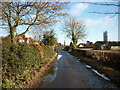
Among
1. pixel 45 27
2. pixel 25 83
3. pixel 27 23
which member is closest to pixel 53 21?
pixel 45 27

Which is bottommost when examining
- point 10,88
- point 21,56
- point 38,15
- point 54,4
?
point 10,88

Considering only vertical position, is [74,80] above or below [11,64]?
below

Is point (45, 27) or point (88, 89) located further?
point (45, 27)

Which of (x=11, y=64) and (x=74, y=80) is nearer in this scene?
(x=11, y=64)

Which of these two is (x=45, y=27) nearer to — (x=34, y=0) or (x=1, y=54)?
(x=34, y=0)

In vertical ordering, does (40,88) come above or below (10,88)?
below

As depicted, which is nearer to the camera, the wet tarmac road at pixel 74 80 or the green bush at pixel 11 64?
the green bush at pixel 11 64

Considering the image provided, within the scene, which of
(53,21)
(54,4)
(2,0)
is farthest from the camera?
(53,21)

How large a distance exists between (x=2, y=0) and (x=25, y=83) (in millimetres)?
6638

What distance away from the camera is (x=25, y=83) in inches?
219

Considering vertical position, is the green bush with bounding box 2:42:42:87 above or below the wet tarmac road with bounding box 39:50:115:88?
above

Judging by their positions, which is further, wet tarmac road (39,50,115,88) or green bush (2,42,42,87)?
wet tarmac road (39,50,115,88)

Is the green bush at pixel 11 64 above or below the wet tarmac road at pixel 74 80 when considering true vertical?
above

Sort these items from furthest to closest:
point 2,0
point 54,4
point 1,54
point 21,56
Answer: point 54,4 → point 2,0 → point 21,56 → point 1,54
